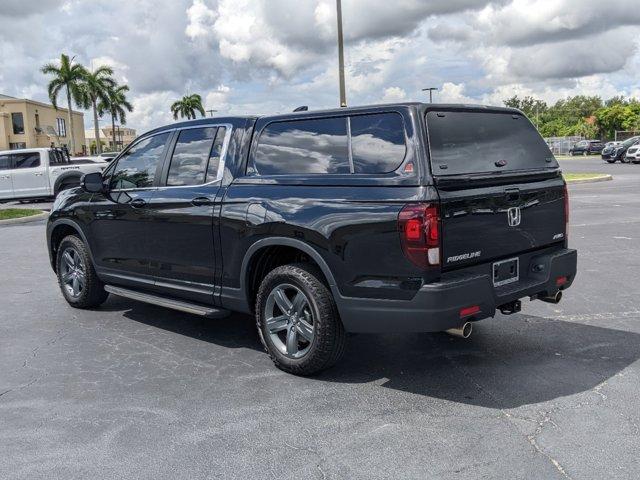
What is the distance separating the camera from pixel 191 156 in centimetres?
540

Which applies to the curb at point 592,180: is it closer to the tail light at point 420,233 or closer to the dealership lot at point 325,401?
the dealership lot at point 325,401

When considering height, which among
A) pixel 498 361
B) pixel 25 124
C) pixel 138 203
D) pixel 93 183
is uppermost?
pixel 25 124

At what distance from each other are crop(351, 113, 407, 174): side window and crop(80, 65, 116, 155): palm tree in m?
59.4

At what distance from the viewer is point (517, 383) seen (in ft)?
14.2

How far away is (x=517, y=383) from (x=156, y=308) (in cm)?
397

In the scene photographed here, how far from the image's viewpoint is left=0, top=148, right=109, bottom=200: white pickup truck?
20.5 metres

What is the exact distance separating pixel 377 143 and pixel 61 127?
84.3 metres

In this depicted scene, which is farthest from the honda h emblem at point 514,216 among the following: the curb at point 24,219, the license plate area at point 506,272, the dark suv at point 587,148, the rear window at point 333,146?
the dark suv at point 587,148

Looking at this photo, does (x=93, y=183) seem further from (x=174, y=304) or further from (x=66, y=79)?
(x=66, y=79)

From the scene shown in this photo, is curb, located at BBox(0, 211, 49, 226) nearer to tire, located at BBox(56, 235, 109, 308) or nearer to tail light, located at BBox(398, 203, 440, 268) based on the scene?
tire, located at BBox(56, 235, 109, 308)

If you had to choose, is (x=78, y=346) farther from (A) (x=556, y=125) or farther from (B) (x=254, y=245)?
(A) (x=556, y=125)

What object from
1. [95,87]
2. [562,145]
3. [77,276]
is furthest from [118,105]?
[77,276]

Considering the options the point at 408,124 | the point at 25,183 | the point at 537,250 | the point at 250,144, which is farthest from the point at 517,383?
the point at 25,183

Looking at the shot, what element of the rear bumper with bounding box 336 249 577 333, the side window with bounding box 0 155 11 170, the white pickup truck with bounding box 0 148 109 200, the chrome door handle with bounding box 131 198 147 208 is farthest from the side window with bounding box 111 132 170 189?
the side window with bounding box 0 155 11 170
